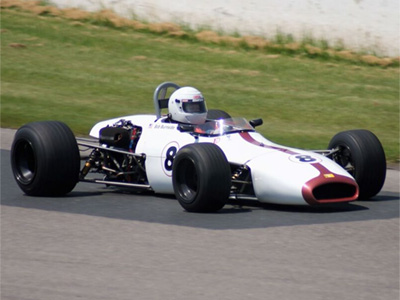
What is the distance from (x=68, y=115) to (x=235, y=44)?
5914 millimetres

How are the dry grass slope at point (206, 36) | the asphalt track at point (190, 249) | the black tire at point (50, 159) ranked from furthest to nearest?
the dry grass slope at point (206, 36) → the black tire at point (50, 159) → the asphalt track at point (190, 249)

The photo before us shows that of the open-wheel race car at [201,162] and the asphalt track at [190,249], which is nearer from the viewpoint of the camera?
the asphalt track at [190,249]

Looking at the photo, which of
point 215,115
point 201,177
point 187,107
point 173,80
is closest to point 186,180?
point 201,177

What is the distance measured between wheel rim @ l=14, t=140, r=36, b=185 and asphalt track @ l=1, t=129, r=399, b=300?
243 millimetres

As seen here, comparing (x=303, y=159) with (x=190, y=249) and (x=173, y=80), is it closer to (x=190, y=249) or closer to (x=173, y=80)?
(x=190, y=249)

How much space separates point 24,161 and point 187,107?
75.5 inches

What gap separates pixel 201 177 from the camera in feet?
29.3

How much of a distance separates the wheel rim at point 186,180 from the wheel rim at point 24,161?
1830 mm

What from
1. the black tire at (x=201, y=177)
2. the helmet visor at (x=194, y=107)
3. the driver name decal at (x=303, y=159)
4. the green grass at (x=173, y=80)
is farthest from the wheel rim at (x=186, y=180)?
the green grass at (x=173, y=80)

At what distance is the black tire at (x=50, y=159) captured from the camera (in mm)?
9914

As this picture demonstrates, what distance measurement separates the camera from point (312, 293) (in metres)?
6.63

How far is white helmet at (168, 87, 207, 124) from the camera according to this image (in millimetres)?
10320

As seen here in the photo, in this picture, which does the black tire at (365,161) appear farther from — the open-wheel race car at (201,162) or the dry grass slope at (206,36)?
the dry grass slope at (206,36)

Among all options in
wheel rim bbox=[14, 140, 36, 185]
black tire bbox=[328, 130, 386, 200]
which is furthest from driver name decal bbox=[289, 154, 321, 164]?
wheel rim bbox=[14, 140, 36, 185]
